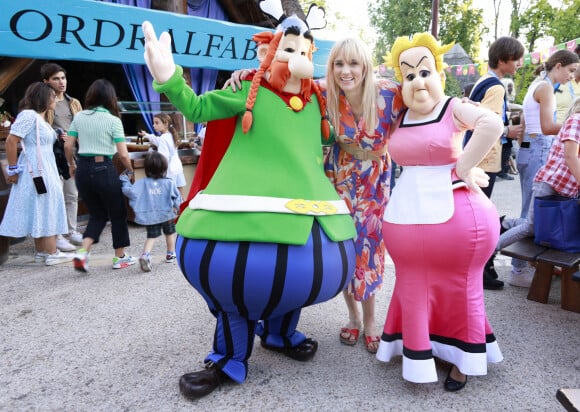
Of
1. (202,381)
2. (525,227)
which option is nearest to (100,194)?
(202,381)

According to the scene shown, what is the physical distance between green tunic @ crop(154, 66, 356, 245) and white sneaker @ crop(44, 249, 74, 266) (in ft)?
9.32

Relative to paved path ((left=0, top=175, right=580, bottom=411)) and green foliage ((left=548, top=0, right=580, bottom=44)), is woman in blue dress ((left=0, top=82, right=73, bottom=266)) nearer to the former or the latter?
paved path ((left=0, top=175, right=580, bottom=411))

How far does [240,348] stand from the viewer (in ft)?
6.82

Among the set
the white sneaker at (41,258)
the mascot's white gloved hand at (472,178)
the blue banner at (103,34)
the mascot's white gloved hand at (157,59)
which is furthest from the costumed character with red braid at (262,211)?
the blue banner at (103,34)

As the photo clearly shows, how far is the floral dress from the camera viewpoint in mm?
2264

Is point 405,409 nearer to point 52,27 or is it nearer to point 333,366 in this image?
point 333,366

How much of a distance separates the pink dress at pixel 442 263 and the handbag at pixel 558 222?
1.13m

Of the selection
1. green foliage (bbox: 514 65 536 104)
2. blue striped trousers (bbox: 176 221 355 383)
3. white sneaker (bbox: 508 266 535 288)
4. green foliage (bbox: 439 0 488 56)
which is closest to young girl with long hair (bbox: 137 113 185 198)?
blue striped trousers (bbox: 176 221 355 383)

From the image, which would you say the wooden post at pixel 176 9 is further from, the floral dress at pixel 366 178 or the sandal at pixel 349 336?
the sandal at pixel 349 336

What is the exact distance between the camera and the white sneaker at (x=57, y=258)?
4.16m

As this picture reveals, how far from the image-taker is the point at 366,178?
94.3 inches

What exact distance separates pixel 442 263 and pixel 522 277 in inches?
74.6

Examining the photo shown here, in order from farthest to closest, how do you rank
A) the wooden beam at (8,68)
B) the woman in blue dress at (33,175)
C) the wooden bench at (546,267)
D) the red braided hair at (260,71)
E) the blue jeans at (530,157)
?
1. the wooden beam at (8,68)
2. the woman in blue dress at (33,175)
3. the blue jeans at (530,157)
4. the wooden bench at (546,267)
5. the red braided hair at (260,71)

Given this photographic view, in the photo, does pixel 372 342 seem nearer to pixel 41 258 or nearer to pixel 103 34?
pixel 41 258
